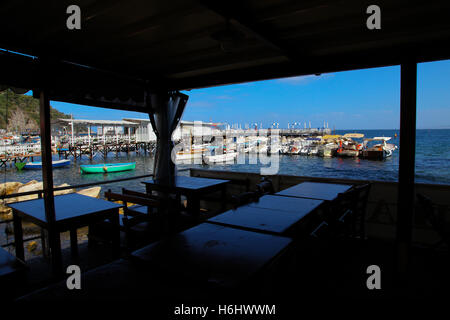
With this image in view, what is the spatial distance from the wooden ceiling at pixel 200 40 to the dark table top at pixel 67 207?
110cm

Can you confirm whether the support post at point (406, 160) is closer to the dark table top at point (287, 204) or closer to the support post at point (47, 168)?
the dark table top at point (287, 204)

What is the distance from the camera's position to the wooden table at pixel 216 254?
96cm

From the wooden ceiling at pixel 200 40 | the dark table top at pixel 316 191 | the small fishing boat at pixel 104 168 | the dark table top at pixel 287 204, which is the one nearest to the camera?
the wooden ceiling at pixel 200 40

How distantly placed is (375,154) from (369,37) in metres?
34.9

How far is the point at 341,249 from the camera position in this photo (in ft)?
7.84

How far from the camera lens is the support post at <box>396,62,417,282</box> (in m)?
2.23

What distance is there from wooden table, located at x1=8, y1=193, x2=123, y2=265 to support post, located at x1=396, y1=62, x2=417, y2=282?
2.64 metres

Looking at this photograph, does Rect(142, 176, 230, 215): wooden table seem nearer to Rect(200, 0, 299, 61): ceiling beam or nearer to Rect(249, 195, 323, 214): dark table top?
Rect(249, 195, 323, 214): dark table top

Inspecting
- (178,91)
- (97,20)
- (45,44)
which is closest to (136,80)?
(178,91)

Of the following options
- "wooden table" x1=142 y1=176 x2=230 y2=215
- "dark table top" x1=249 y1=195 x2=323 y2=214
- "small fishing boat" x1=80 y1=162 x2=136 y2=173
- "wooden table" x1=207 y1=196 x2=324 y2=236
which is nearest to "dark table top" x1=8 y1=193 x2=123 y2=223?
"wooden table" x1=142 y1=176 x2=230 y2=215

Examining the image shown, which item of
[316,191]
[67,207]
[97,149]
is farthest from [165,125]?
[97,149]

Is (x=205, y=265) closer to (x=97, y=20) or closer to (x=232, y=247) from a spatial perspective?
(x=232, y=247)

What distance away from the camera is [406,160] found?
2301 mm

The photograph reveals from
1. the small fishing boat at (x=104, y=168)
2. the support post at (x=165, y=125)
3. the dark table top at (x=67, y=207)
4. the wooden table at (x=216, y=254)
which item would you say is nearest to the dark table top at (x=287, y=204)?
the wooden table at (x=216, y=254)
